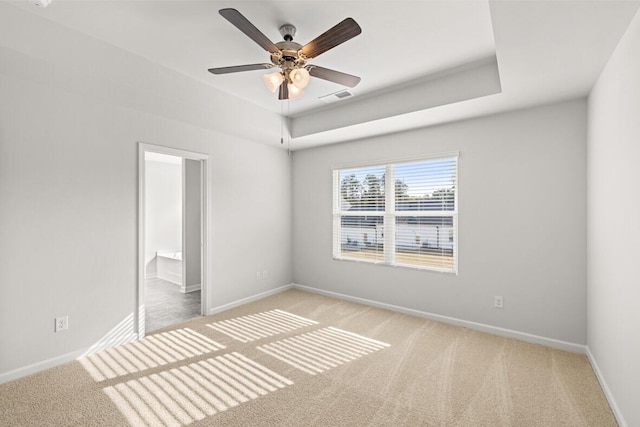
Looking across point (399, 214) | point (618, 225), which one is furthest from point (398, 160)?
point (618, 225)

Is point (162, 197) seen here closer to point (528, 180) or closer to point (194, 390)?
point (194, 390)

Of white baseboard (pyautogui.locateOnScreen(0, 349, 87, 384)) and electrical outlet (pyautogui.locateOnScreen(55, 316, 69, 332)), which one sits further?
electrical outlet (pyautogui.locateOnScreen(55, 316, 69, 332))

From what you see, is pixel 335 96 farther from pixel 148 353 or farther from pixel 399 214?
pixel 148 353

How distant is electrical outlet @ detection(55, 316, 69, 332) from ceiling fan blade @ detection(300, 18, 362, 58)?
3038 millimetres

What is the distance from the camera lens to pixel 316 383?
2.37m

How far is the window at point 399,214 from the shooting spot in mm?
3660

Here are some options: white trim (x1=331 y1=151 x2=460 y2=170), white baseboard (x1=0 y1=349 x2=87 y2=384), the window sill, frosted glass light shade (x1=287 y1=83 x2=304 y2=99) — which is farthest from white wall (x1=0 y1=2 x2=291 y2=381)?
the window sill

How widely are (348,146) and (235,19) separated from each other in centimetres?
296

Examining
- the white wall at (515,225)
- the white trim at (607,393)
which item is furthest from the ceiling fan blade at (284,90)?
the white trim at (607,393)

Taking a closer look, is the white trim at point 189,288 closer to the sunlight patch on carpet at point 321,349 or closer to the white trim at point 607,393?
the sunlight patch on carpet at point 321,349

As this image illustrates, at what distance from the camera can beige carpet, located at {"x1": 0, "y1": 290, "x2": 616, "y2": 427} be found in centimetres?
197

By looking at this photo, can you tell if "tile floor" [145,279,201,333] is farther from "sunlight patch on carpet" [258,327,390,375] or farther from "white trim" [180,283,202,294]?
"sunlight patch on carpet" [258,327,390,375]

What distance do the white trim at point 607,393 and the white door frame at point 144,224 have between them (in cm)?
389

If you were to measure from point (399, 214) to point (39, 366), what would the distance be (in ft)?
13.0
